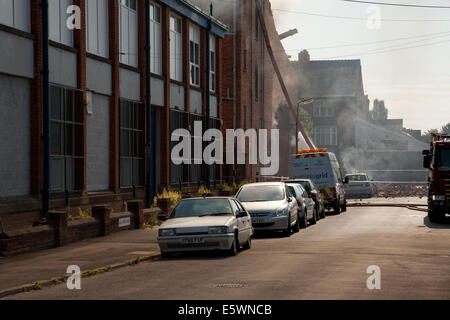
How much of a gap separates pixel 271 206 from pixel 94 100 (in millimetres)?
7573

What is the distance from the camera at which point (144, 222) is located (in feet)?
89.4

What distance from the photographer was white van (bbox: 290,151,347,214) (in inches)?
1432

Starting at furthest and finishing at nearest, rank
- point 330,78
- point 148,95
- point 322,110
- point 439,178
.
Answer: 1. point 330,78
2. point 322,110
3. point 148,95
4. point 439,178

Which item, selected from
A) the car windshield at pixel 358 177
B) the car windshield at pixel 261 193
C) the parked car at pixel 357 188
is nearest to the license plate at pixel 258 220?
the car windshield at pixel 261 193

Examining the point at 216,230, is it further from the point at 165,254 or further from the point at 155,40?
the point at 155,40

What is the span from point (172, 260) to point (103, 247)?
3.42 m

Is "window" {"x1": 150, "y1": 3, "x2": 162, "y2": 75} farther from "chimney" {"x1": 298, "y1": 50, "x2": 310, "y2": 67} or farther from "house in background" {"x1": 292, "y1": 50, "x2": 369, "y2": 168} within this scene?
"chimney" {"x1": 298, "y1": 50, "x2": 310, "y2": 67}

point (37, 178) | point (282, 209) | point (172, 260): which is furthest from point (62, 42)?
point (172, 260)

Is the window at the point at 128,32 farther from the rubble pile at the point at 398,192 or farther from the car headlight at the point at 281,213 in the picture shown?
the rubble pile at the point at 398,192

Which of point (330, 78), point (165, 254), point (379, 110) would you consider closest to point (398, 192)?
point (330, 78)

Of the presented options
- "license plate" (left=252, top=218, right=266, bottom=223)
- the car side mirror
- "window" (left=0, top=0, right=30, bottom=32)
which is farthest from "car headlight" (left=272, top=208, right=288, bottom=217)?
"window" (left=0, top=0, right=30, bottom=32)

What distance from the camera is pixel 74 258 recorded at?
56.9 feet

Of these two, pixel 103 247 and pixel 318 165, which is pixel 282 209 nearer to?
pixel 103 247

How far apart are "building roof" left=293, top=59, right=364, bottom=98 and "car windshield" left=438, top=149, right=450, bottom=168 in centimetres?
7808
